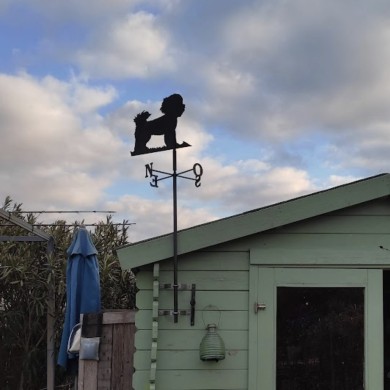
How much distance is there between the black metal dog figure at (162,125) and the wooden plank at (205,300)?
0.99 meters

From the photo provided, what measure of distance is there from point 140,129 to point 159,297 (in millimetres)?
1157

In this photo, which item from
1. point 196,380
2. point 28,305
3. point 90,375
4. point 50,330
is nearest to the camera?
point 196,380

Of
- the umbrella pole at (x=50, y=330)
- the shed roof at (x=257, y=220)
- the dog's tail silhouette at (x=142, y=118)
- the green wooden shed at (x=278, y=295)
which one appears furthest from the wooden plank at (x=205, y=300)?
the umbrella pole at (x=50, y=330)

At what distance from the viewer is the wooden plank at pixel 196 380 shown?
358 cm

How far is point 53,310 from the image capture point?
6445 mm

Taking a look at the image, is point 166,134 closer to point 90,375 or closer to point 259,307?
point 259,307

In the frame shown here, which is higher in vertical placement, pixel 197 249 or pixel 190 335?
pixel 197 249

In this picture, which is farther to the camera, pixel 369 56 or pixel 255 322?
pixel 369 56

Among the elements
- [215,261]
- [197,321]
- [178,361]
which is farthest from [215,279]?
[178,361]

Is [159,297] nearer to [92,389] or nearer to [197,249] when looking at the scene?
[197,249]

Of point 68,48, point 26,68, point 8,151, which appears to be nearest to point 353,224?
point 68,48

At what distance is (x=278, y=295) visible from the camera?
3719 mm

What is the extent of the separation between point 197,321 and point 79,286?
5.46 ft

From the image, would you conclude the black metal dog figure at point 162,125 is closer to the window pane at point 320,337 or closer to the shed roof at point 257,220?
the shed roof at point 257,220
